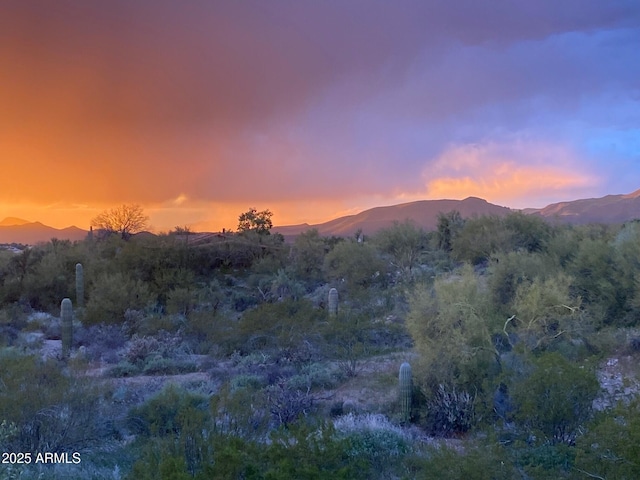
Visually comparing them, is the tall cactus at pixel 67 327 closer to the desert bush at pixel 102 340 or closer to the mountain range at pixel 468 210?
the desert bush at pixel 102 340

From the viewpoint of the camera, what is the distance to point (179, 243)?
31609 millimetres

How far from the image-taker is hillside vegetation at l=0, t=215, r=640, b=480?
21.0 feet

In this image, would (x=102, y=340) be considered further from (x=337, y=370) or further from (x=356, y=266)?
(x=356, y=266)

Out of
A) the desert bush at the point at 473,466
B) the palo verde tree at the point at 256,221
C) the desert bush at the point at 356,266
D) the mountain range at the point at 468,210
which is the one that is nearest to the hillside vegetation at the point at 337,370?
the desert bush at the point at 473,466

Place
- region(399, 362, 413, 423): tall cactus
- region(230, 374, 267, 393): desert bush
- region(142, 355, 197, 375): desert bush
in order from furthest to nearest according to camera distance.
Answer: region(142, 355, 197, 375): desert bush
region(230, 374, 267, 393): desert bush
region(399, 362, 413, 423): tall cactus

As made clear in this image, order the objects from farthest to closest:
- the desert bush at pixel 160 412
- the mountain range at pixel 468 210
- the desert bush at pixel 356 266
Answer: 1. the mountain range at pixel 468 210
2. the desert bush at pixel 356 266
3. the desert bush at pixel 160 412

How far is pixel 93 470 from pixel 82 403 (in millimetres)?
1298

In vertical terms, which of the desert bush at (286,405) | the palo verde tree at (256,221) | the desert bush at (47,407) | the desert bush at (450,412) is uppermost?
the palo verde tree at (256,221)

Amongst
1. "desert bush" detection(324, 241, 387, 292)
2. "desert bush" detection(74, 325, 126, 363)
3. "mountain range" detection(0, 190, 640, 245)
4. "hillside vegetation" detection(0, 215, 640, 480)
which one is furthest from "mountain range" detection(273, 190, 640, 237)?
"desert bush" detection(74, 325, 126, 363)

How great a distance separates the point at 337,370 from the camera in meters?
14.5

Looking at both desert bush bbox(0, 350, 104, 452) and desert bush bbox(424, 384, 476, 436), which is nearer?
desert bush bbox(0, 350, 104, 452)

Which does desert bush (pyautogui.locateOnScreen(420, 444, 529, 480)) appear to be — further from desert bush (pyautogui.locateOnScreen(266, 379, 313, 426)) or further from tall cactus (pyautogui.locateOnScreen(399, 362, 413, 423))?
tall cactus (pyautogui.locateOnScreen(399, 362, 413, 423))

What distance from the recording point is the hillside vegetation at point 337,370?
641 centimetres

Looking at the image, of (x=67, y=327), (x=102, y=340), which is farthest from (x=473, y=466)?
(x=67, y=327)
